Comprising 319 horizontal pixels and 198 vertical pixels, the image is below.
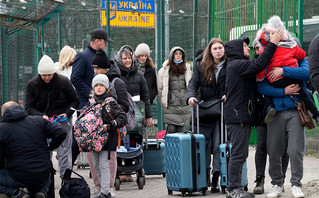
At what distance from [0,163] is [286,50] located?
325 centimetres

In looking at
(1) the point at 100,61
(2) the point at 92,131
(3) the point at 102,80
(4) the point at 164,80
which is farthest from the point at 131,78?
(2) the point at 92,131

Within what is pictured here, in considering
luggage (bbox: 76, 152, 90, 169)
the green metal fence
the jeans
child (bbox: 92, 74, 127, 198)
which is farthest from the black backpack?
the green metal fence

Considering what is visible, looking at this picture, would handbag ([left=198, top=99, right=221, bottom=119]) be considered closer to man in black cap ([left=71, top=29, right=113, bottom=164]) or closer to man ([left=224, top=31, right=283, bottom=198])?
man ([left=224, top=31, right=283, bottom=198])

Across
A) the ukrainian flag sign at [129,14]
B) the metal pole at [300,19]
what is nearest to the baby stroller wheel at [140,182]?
the metal pole at [300,19]

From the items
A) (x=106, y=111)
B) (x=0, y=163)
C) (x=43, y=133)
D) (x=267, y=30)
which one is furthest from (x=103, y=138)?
(x=267, y=30)

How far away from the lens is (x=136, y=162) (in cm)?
869

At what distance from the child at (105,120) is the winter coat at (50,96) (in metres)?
0.72

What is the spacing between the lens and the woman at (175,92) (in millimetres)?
9555

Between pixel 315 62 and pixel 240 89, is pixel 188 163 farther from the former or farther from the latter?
pixel 315 62

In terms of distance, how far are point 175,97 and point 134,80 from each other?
842 millimetres

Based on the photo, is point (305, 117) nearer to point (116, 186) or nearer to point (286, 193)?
point (286, 193)

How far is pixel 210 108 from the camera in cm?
796

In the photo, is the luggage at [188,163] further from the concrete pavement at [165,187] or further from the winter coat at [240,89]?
the winter coat at [240,89]

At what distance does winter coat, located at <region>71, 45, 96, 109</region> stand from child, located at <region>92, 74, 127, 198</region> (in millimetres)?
1069
